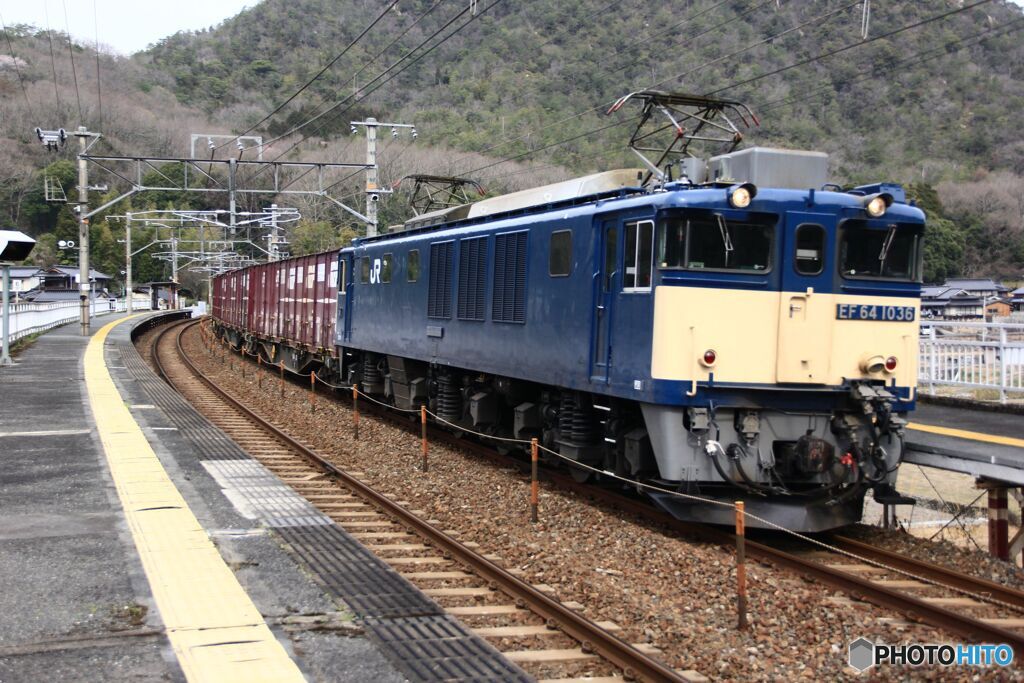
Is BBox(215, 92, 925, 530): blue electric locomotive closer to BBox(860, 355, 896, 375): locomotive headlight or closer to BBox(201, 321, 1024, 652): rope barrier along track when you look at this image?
BBox(860, 355, 896, 375): locomotive headlight

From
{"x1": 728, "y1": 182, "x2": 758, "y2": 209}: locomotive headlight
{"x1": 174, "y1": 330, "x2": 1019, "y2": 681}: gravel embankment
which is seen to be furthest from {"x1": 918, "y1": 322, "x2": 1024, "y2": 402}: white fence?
{"x1": 174, "y1": 330, "x2": 1019, "y2": 681}: gravel embankment

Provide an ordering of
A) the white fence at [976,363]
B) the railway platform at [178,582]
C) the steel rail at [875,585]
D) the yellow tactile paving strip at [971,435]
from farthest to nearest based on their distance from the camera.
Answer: the white fence at [976,363] → the yellow tactile paving strip at [971,435] → the steel rail at [875,585] → the railway platform at [178,582]

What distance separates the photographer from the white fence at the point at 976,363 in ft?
55.6

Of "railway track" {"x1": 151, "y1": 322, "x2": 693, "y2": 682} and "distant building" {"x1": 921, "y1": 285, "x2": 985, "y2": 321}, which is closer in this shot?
"railway track" {"x1": 151, "y1": 322, "x2": 693, "y2": 682}

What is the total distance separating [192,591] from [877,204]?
22.9 ft

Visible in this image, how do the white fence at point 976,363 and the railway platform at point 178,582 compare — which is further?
the white fence at point 976,363

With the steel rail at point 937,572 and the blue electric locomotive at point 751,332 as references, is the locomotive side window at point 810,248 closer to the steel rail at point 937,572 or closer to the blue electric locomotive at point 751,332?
the blue electric locomotive at point 751,332

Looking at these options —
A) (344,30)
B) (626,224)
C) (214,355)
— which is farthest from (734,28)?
(626,224)

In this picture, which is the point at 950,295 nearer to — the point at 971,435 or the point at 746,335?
the point at 971,435

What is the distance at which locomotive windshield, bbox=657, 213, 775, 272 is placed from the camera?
31.1ft

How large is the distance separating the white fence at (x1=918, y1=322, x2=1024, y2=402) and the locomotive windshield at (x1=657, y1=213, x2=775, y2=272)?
24.1 feet

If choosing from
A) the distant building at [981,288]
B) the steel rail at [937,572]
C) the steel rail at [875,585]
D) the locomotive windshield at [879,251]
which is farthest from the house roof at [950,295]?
the steel rail at [937,572]

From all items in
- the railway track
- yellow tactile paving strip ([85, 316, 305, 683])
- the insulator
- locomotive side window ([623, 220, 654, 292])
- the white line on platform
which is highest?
locomotive side window ([623, 220, 654, 292])

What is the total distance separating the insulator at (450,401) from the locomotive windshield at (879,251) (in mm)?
7568
